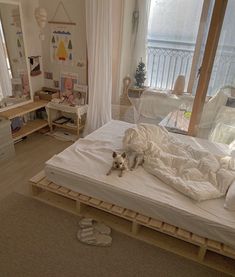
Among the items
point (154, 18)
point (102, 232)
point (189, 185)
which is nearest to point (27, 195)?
point (102, 232)

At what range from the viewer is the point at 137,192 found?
1.74 m

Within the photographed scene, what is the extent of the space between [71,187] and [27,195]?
0.57m

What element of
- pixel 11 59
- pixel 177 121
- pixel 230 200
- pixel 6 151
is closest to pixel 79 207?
pixel 230 200

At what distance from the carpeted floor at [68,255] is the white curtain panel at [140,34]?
254 centimetres

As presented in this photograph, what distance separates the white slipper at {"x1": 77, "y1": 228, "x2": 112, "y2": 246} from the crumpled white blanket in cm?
64

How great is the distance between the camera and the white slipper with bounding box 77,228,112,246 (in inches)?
69.2

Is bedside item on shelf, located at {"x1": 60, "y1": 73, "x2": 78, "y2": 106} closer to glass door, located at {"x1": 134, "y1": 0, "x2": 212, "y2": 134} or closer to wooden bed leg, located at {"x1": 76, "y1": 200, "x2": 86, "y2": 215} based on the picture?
glass door, located at {"x1": 134, "y1": 0, "x2": 212, "y2": 134}

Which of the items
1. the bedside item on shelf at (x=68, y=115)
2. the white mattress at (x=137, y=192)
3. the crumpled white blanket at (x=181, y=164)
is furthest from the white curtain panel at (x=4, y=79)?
the crumpled white blanket at (x=181, y=164)

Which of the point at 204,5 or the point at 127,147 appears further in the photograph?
the point at 204,5

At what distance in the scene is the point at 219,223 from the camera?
152 cm

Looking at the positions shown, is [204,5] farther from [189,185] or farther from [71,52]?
[189,185]

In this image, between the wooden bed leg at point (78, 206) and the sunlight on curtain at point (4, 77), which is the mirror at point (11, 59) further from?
the wooden bed leg at point (78, 206)

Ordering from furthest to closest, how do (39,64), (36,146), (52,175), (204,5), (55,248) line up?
(39,64), (36,146), (204,5), (52,175), (55,248)

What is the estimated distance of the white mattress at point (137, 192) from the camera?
5.13 ft
